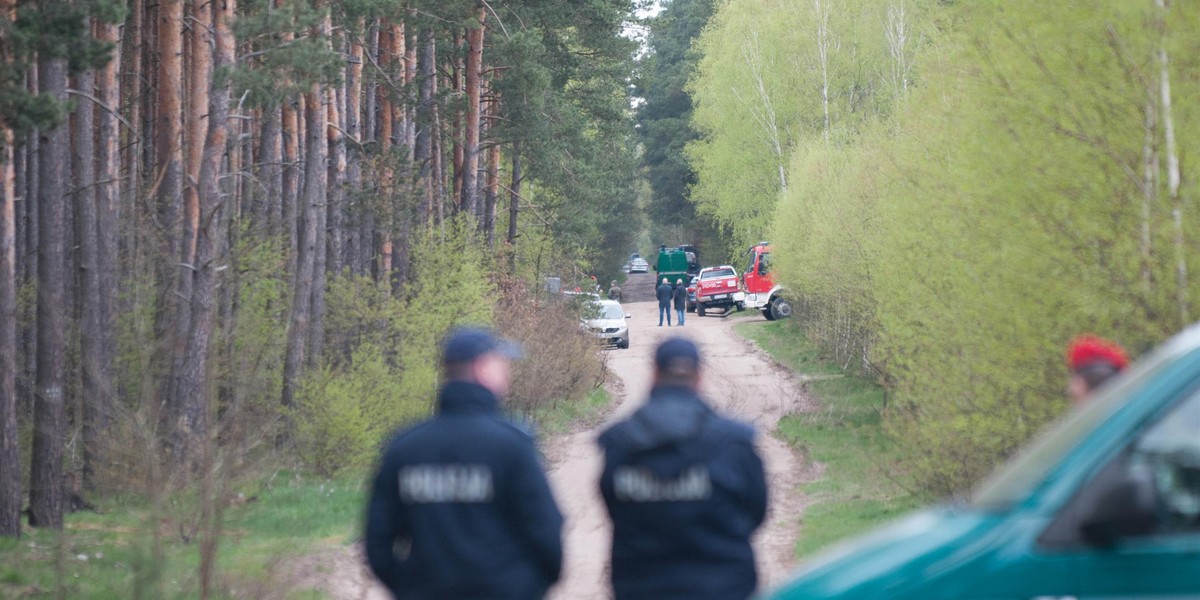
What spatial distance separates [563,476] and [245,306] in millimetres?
6529

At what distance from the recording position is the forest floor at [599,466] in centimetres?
1255

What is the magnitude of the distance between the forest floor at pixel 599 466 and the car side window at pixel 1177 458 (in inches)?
78.6

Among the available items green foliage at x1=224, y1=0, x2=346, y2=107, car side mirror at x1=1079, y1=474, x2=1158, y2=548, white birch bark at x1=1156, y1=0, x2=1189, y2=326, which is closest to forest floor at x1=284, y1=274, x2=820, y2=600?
car side mirror at x1=1079, y1=474, x2=1158, y2=548

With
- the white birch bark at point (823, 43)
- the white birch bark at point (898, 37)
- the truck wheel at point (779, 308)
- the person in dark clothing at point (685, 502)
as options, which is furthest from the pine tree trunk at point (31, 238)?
the truck wheel at point (779, 308)

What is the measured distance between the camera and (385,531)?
4.58 metres

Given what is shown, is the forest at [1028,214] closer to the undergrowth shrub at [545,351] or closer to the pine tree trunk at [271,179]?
the undergrowth shrub at [545,351]

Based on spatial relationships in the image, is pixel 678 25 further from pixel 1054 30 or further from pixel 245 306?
pixel 1054 30

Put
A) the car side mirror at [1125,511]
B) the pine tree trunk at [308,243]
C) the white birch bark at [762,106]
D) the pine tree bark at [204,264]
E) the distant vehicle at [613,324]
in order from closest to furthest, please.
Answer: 1. the car side mirror at [1125,511]
2. the pine tree bark at [204,264]
3. the pine tree trunk at [308,243]
4. the distant vehicle at [613,324]
5. the white birch bark at [762,106]

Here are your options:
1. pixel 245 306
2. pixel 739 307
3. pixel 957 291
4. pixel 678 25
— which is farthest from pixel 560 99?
pixel 678 25

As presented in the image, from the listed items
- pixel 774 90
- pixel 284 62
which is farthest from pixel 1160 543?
pixel 774 90

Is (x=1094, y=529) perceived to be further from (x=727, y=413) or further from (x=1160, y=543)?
(x=727, y=413)

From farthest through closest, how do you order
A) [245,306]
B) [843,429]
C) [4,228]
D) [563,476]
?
[843,429] < [245,306] < [563,476] < [4,228]

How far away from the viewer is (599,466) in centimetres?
529

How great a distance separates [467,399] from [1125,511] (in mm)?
2129
